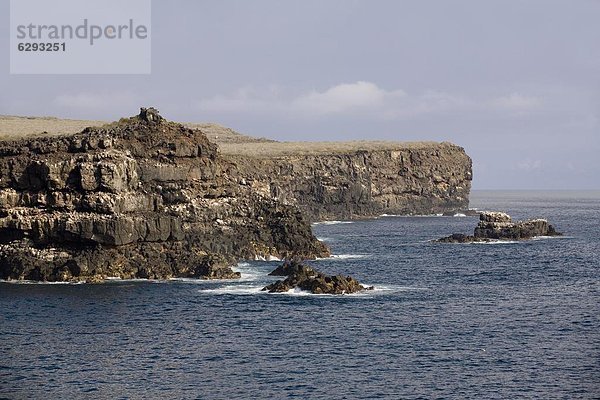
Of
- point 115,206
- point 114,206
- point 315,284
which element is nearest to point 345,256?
point 315,284

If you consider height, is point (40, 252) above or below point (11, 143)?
below

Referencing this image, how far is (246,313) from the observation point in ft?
288

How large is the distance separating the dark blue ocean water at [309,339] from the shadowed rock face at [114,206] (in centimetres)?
542

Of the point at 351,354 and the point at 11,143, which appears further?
the point at 11,143

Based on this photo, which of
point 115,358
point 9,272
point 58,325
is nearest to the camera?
point 115,358

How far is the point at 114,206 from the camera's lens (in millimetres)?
110812

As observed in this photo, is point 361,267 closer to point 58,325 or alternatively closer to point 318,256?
point 318,256

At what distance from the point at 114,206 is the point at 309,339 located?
42.7 metres

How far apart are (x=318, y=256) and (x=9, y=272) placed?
46882 mm

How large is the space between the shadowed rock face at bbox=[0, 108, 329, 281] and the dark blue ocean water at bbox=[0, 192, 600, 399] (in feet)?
17.8

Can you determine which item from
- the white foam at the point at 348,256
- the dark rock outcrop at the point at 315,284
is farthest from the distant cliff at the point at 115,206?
the white foam at the point at 348,256

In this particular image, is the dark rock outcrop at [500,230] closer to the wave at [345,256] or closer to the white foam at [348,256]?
the white foam at [348,256]

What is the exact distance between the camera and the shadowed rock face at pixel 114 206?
10994 cm

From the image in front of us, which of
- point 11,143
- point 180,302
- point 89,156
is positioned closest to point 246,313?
point 180,302
